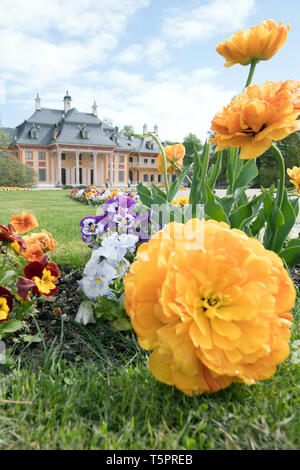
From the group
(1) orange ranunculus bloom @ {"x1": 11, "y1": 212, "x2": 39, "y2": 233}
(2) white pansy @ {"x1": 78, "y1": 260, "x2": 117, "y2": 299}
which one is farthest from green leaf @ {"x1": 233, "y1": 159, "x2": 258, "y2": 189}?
(1) orange ranunculus bloom @ {"x1": 11, "y1": 212, "x2": 39, "y2": 233}

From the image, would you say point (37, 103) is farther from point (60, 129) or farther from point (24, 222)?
point (24, 222)

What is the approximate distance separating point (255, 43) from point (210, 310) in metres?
1.14

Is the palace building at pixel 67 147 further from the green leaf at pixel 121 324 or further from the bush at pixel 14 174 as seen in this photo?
the green leaf at pixel 121 324

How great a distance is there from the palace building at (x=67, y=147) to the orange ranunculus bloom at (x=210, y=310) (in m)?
35.7

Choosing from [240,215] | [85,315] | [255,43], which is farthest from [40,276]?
[255,43]

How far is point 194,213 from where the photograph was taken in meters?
1.55

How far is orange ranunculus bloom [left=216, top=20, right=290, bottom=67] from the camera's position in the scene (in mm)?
1267

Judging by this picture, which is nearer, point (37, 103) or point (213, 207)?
point (213, 207)

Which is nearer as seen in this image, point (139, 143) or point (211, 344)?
point (211, 344)

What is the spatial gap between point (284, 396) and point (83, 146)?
3813 cm

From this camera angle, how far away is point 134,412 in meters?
0.81

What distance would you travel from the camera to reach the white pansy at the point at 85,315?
4.58 ft

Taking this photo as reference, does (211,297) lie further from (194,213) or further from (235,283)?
(194,213)
